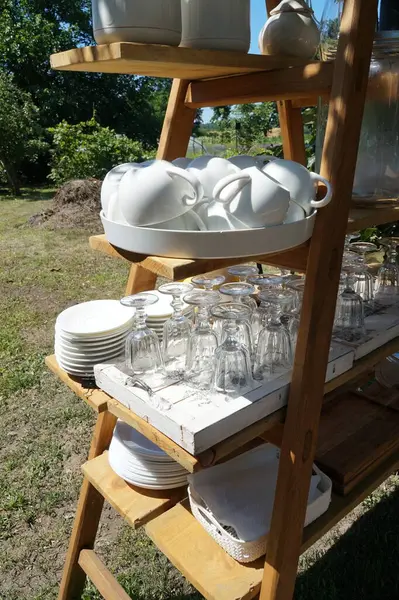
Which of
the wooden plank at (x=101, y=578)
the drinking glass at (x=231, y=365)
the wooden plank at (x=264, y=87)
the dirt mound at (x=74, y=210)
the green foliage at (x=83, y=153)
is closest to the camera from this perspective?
the wooden plank at (x=264, y=87)

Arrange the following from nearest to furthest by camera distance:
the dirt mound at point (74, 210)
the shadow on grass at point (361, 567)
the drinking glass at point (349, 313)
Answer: the drinking glass at point (349, 313) → the shadow on grass at point (361, 567) → the dirt mound at point (74, 210)

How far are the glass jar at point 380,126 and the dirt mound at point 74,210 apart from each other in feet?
20.7

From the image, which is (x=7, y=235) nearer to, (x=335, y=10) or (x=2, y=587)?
(x=2, y=587)

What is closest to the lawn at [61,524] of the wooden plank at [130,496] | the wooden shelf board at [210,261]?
the wooden plank at [130,496]

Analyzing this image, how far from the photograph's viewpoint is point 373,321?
50.1 inches

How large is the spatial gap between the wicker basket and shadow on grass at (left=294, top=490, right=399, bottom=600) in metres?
0.80

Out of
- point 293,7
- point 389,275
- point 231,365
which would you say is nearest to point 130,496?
point 231,365

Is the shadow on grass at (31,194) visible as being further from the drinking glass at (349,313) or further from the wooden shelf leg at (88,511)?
the drinking glass at (349,313)

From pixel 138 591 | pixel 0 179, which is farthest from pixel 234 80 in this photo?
pixel 0 179

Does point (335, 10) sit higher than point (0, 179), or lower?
higher

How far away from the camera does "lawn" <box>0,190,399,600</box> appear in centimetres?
176

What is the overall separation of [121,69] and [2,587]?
183 cm

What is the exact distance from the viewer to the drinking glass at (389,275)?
1.45m

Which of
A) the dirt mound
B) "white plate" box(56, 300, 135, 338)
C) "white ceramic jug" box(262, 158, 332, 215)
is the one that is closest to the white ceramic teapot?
"white ceramic jug" box(262, 158, 332, 215)
